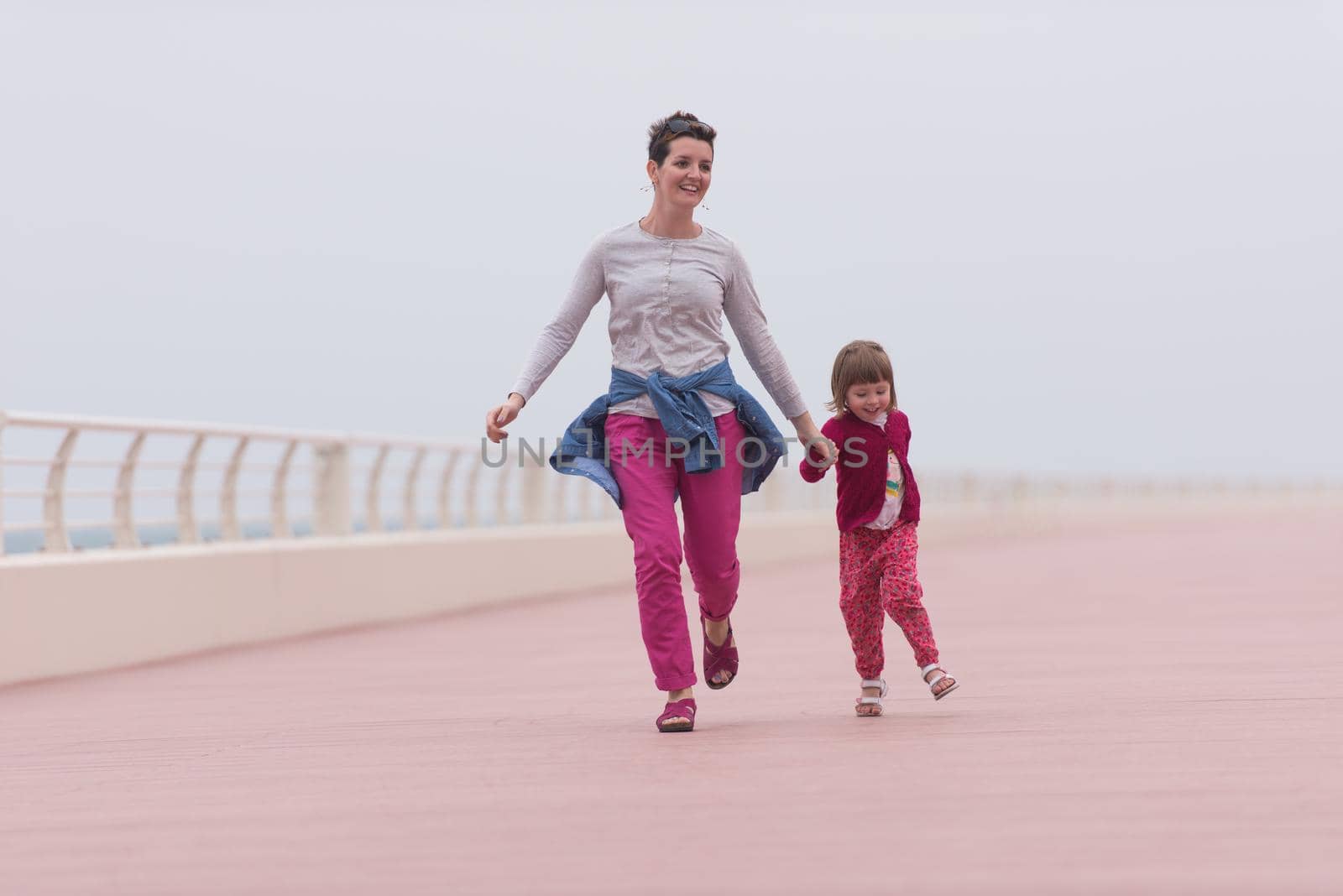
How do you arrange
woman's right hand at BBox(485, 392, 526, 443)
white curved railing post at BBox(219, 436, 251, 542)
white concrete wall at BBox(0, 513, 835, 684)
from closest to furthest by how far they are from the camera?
1. woman's right hand at BBox(485, 392, 526, 443)
2. white concrete wall at BBox(0, 513, 835, 684)
3. white curved railing post at BBox(219, 436, 251, 542)

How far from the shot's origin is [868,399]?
6.89m

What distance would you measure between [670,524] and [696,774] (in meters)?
1.41

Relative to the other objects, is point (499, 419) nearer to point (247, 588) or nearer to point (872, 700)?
point (872, 700)

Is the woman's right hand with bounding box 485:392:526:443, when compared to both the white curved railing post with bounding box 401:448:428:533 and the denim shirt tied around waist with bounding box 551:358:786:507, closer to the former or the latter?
the denim shirt tied around waist with bounding box 551:358:786:507

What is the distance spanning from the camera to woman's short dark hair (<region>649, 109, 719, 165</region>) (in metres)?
6.81

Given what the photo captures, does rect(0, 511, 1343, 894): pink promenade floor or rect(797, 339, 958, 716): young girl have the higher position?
rect(797, 339, 958, 716): young girl

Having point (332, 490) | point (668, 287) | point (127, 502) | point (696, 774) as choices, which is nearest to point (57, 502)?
point (127, 502)

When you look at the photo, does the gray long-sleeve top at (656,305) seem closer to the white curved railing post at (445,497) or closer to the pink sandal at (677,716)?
the pink sandal at (677,716)

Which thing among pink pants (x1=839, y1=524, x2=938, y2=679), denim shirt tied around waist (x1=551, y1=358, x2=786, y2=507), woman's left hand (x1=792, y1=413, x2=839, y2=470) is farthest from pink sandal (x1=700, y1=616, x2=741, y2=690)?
woman's left hand (x1=792, y1=413, x2=839, y2=470)

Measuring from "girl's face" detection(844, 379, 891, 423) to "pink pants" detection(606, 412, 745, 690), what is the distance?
15.3 inches

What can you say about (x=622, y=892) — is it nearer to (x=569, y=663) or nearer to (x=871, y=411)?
(x=871, y=411)

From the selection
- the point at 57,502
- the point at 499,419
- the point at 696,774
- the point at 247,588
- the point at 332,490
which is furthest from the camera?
the point at 332,490

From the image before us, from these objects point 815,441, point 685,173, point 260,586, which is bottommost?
point 260,586

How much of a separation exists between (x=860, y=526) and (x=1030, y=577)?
41.0 ft
